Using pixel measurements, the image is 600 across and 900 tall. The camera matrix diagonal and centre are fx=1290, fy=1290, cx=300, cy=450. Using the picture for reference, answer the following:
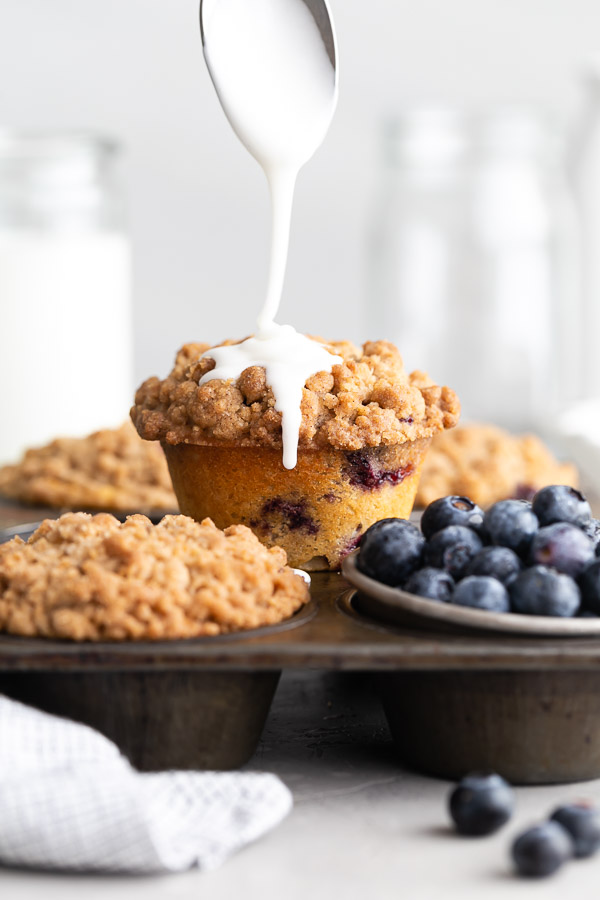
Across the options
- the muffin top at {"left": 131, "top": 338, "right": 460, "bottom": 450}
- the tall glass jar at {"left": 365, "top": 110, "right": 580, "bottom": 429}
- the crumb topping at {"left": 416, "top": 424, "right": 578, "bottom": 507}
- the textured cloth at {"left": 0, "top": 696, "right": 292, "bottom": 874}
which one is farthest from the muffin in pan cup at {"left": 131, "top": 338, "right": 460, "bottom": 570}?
the tall glass jar at {"left": 365, "top": 110, "right": 580, "bottom": 429}

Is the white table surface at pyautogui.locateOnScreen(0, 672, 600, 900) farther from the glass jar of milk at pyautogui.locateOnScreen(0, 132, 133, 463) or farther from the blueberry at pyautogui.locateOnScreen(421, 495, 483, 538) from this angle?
the glass jar of milk at pyautogui.locateOnScreen(0, 132, 133, 463)

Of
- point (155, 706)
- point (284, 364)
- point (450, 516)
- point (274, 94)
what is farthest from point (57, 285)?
point (155, 706)

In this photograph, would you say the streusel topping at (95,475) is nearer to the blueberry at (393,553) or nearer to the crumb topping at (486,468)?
the crumb topping at (486,468)

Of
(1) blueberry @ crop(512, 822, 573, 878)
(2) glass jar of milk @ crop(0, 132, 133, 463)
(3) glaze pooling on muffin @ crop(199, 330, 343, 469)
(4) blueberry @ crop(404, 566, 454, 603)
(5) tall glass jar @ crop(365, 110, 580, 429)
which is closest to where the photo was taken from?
(1) blueberry @ crop(512, 822, 573, 878)

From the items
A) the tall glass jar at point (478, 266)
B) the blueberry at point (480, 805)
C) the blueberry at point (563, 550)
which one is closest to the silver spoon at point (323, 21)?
the blueberry at point (563, 550)

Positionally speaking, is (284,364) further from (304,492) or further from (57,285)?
(57,285)
